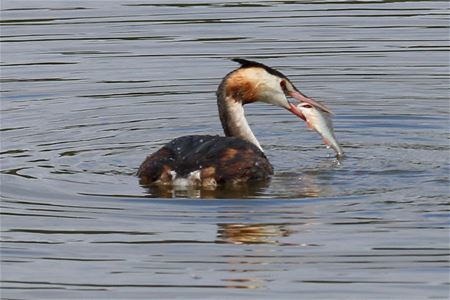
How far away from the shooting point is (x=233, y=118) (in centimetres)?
1120

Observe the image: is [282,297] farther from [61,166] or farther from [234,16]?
[234,16]

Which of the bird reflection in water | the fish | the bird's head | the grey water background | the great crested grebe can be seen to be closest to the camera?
the grey water background

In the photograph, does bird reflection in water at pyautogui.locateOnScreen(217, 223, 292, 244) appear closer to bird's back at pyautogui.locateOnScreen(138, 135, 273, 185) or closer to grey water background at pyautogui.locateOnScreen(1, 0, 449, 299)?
Answer: grey water background at pyautogui.locateOnScreen(1, 0, 449, 299)

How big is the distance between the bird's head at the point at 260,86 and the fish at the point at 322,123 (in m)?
0.03

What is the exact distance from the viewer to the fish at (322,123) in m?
11.0

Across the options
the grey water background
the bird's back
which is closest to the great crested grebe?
the bird's back

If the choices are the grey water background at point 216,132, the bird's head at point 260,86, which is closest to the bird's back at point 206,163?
the grey water background at point 216,132

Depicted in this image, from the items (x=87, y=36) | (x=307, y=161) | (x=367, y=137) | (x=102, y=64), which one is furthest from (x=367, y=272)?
(x=87, y=36)

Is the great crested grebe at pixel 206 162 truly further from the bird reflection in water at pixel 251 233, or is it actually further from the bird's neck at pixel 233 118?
the bird reflection in water at pixel 251 233

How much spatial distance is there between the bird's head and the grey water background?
0.44 meters

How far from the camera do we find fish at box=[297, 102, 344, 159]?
434 inches

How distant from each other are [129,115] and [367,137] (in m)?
2.26

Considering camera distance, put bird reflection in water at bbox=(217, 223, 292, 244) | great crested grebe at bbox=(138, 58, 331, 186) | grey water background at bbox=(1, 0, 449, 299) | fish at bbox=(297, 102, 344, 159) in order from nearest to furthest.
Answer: grey water background at bbox=(1, 0, 449, 299), bird reflection in water at bbox=(217, 223, 292, 244), great crested grebe at bbox=(138, 58, 331, 186), fish at bbox=(297, 102, 344, 159)

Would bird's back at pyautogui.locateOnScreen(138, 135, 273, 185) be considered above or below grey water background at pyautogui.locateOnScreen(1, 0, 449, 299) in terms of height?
above
